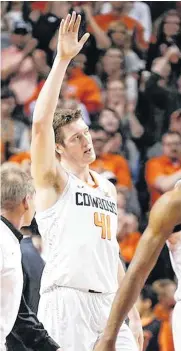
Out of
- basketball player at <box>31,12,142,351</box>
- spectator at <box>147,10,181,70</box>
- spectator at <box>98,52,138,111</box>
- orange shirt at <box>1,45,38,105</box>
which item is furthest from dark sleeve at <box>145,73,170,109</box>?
basketball player at <box>31,12,142,351</box>

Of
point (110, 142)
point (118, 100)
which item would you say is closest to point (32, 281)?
point (110, 142)

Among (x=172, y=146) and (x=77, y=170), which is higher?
(x=77, y=170)

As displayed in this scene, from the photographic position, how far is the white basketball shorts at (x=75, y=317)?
529 cm

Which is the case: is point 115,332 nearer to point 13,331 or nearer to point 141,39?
point 13,331

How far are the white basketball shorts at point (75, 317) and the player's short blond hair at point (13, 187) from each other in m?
0.68

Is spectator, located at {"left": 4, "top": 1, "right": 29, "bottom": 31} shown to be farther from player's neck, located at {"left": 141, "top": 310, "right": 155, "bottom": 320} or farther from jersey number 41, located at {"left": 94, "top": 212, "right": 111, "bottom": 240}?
jersey number 41, located at {"left": 94, "top": 212, "right": 111, "bottom": 240}

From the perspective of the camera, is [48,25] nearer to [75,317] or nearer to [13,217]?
[75,317]

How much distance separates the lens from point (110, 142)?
30.8 ft

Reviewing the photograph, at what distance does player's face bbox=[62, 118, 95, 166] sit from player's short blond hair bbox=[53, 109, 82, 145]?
2cm

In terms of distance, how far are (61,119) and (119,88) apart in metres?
4.58

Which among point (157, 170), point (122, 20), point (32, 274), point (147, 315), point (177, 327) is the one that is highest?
point (122, 20)

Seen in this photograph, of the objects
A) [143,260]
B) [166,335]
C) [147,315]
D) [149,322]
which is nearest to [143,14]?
[147,315]

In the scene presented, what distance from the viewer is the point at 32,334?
477 centimetres

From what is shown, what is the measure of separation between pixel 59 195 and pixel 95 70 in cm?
527
